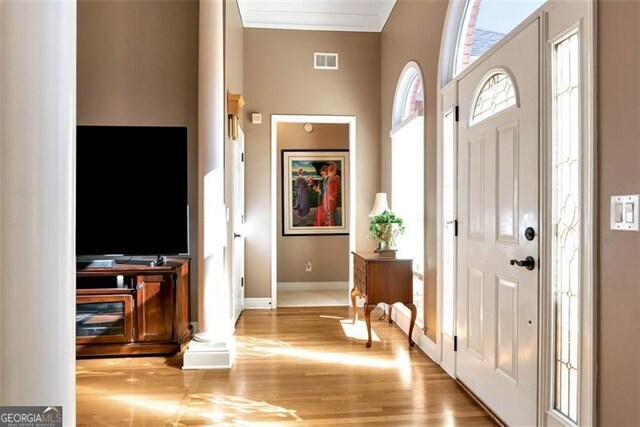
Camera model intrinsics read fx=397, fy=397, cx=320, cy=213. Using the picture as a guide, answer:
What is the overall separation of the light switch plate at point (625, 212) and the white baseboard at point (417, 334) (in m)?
1.95

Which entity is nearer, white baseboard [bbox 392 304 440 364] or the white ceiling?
white baseboard [bbox 392 304 440 364]

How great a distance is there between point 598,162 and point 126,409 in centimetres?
273

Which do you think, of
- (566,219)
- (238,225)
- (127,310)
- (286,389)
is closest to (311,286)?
(238,225)

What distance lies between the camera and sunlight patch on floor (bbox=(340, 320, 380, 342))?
3.73m

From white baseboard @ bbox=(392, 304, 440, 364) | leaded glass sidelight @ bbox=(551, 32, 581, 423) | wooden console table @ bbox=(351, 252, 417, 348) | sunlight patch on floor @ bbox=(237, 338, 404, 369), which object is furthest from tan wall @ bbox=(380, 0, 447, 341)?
leaded glass sidelight @ bbox=(551, 32, 581, 423)

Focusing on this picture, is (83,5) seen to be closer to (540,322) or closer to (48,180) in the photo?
(48,180)

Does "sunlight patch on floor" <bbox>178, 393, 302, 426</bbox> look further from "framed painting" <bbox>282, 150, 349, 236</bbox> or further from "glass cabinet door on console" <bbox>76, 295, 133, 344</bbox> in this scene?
"framed painting" <bbox>282, 150, 349, 236</bbox>

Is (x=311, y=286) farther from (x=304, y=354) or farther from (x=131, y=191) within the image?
(x=131, y=191)

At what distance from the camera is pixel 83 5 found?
3.56 metres

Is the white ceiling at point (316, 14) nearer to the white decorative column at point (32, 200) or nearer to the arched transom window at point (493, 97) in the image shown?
the arched transom window at point (493, 97)

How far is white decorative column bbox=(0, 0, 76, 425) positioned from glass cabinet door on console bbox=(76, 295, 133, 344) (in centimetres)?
237

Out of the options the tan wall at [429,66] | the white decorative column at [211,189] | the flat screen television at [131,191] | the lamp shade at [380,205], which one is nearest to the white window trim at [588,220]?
the tan wall at [429,66]

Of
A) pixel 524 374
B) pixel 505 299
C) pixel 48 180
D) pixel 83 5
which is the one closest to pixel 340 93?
pixel 83 5

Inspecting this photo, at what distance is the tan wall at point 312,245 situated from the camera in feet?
19.7
